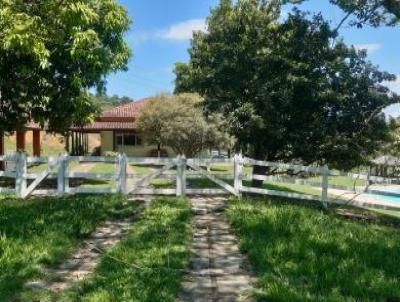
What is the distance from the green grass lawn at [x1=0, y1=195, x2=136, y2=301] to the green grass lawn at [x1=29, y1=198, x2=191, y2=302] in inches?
29.4

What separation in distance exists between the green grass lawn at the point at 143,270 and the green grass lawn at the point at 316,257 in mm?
1018

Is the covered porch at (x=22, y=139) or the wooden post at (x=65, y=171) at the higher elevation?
A: the covered porch at (x=22, y=139)

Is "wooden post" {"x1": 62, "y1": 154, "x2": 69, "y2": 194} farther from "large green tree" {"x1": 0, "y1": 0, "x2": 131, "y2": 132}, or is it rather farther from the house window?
the house window

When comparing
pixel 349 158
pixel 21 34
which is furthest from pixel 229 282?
pixel 349 158

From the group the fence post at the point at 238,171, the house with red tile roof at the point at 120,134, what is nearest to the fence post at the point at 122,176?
the fence post at the point at 238,171

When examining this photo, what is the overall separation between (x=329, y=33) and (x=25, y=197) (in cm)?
1041

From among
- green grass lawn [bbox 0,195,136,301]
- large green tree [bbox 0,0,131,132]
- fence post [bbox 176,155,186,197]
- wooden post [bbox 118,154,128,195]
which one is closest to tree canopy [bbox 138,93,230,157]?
large green tree [bbox 0,0,131,132]

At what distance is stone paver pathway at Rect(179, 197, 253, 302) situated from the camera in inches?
249

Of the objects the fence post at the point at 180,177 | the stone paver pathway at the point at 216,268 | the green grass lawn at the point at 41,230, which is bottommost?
the stone paver pathway at the point at 216,268

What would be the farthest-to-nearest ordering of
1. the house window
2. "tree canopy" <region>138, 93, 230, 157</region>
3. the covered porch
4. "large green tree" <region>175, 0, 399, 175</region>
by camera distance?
the house window → "tree canopy" <region>138, 93, 230, 157</region> → the covered porch → "large green tree" <region>175, 0, 399, 175</region>

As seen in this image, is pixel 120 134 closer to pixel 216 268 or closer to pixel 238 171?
pixel 238 171

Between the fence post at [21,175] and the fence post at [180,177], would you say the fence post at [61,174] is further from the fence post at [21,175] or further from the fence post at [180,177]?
the fence post at [180,177]

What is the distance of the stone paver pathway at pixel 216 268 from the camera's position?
6324 millimetres

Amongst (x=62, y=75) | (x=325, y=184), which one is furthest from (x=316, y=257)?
(x=62, y=75)
